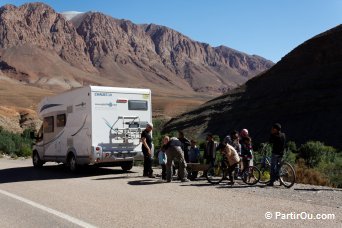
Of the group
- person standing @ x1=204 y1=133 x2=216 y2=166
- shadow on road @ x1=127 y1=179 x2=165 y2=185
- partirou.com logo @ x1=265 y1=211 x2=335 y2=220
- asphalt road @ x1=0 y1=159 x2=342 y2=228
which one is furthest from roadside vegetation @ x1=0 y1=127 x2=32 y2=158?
partirou.com logo @ x1=265 y1=211 x2=335 y2=220

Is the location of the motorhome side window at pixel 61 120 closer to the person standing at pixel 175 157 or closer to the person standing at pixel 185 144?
the person standing at pixel 185 144

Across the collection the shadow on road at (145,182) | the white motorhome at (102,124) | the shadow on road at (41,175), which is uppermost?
the white motorhome at (102,124)

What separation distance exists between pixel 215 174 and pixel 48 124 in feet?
25.6

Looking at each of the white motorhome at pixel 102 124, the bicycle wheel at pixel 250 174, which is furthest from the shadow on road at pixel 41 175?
the bicycle wheel at pixel 250 174

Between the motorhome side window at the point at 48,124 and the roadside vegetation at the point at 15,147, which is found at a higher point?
the motorhome side window at the point at 48,124

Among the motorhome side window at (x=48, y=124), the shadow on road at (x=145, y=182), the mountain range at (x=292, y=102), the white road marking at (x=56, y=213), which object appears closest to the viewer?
the white road marking at (x=56, y=213)

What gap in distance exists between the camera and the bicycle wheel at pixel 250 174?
13.0 m

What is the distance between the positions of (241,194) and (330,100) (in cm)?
3330

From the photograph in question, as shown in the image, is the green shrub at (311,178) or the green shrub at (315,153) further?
the green shrub at (315,153)

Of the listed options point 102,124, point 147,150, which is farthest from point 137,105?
point 147,150

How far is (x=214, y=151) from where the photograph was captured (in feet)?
46.7

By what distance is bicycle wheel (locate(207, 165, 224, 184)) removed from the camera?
13617 mm

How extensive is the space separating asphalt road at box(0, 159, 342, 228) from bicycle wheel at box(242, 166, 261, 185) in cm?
22

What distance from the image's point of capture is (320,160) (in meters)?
23.6
